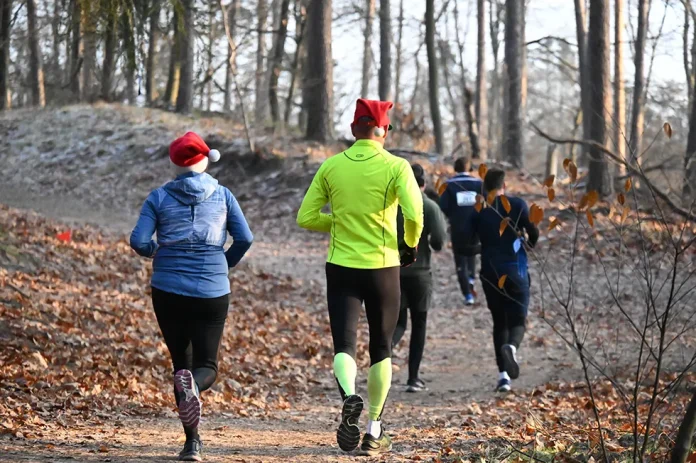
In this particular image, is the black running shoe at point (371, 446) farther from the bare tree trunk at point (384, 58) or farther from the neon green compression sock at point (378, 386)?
the bare tree trunk at point (384, 58)

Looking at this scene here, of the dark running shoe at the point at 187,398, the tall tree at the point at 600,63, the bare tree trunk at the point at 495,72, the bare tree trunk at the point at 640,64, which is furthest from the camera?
the bare tree trunk at the point at 495,72

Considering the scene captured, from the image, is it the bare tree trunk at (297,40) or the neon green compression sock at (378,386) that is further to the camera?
the bare tree trunk at (297,40)

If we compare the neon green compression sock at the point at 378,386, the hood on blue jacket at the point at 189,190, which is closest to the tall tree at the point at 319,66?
the hood on blue jacket at the point at 189,190

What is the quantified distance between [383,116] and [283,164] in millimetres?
15131

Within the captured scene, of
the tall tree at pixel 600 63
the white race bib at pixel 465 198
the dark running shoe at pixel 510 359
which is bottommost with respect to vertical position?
the dark running shoe at pixel 510 359

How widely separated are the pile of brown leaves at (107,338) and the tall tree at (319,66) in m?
7.45

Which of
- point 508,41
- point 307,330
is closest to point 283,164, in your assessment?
point 508,41

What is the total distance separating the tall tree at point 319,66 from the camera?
813 inches

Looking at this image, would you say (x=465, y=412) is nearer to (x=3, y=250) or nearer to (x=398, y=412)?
(x=398, y=412)

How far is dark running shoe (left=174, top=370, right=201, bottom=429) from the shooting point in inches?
200

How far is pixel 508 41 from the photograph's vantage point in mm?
23312

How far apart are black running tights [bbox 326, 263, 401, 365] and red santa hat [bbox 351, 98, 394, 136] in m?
0.89

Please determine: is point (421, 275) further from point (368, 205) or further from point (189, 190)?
point (189, 190)

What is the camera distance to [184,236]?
533 cm
